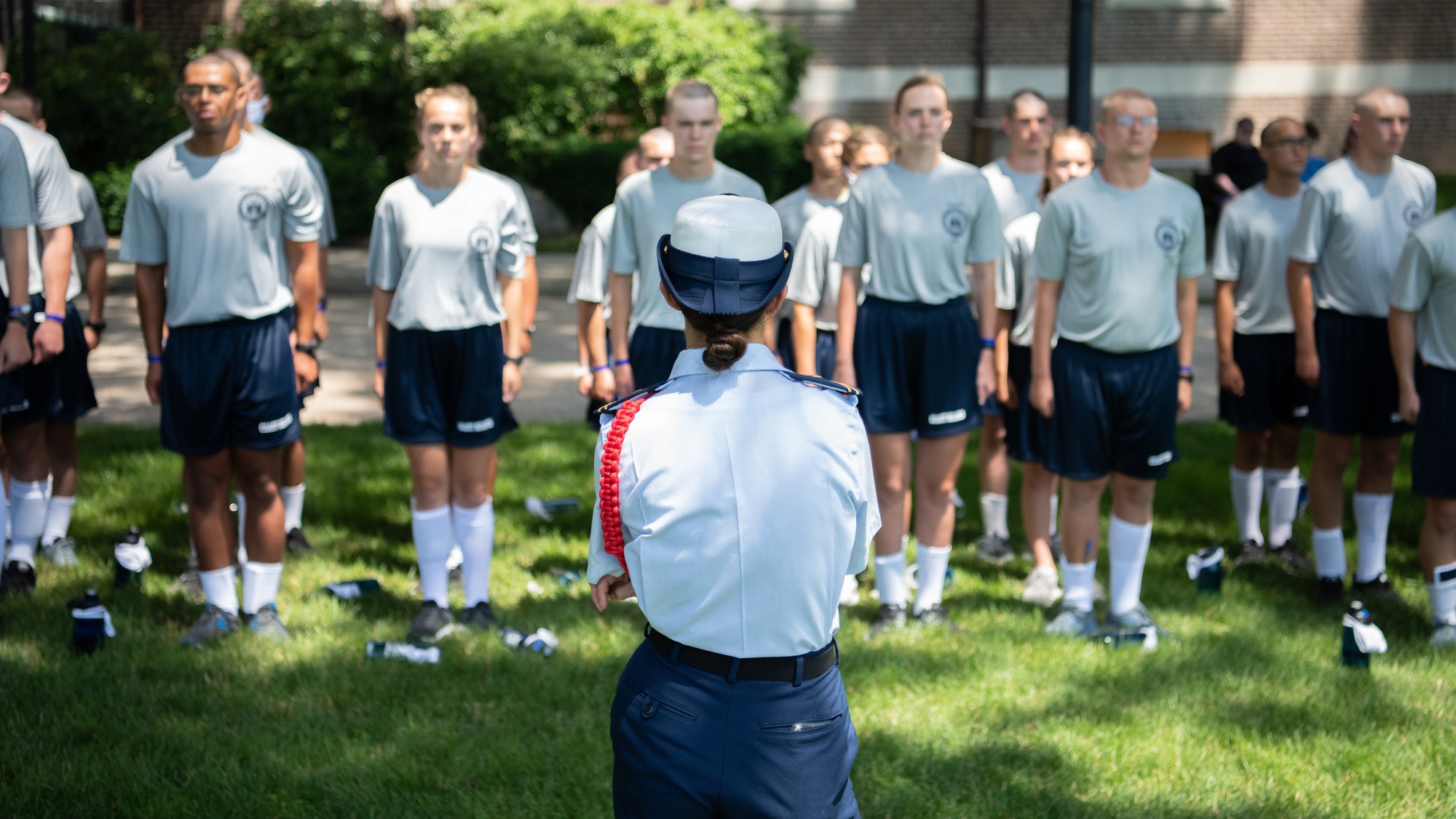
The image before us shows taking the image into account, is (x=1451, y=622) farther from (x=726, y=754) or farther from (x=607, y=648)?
(x=726, y=754)

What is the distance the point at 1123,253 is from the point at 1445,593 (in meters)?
2.08

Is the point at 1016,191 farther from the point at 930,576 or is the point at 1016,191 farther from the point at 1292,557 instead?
the point at 1292,557

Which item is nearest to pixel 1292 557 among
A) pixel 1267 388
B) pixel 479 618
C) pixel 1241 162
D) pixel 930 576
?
pixel 1267 388

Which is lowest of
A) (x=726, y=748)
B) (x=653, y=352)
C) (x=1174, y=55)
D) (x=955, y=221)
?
(x=726, y=748)

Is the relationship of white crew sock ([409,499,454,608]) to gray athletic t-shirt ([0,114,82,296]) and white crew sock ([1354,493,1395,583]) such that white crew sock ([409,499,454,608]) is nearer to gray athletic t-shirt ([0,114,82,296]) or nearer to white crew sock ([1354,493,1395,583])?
gray athletic t-shirt ([0,114,82,296])

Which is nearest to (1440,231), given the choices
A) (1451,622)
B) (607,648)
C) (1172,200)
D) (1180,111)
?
(1172,200)

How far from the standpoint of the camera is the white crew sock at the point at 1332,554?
6664 mm

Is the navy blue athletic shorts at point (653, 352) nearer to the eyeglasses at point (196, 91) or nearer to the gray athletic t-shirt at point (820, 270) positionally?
the gray athletic t-shirt at point (820, 270)

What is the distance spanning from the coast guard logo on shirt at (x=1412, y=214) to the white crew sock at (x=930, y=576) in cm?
264

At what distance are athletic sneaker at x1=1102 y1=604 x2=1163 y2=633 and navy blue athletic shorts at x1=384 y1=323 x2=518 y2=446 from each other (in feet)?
9.39

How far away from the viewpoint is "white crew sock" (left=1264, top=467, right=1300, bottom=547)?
7.34 m

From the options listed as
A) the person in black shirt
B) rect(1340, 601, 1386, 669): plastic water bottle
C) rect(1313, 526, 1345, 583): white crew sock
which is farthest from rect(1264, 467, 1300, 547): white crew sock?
the person in black shirt

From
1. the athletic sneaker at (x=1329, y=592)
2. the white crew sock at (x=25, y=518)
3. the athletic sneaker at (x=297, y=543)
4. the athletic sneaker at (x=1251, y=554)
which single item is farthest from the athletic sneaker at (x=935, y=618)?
the white crew sock at (x=25, y=518)

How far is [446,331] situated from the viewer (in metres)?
5.84
